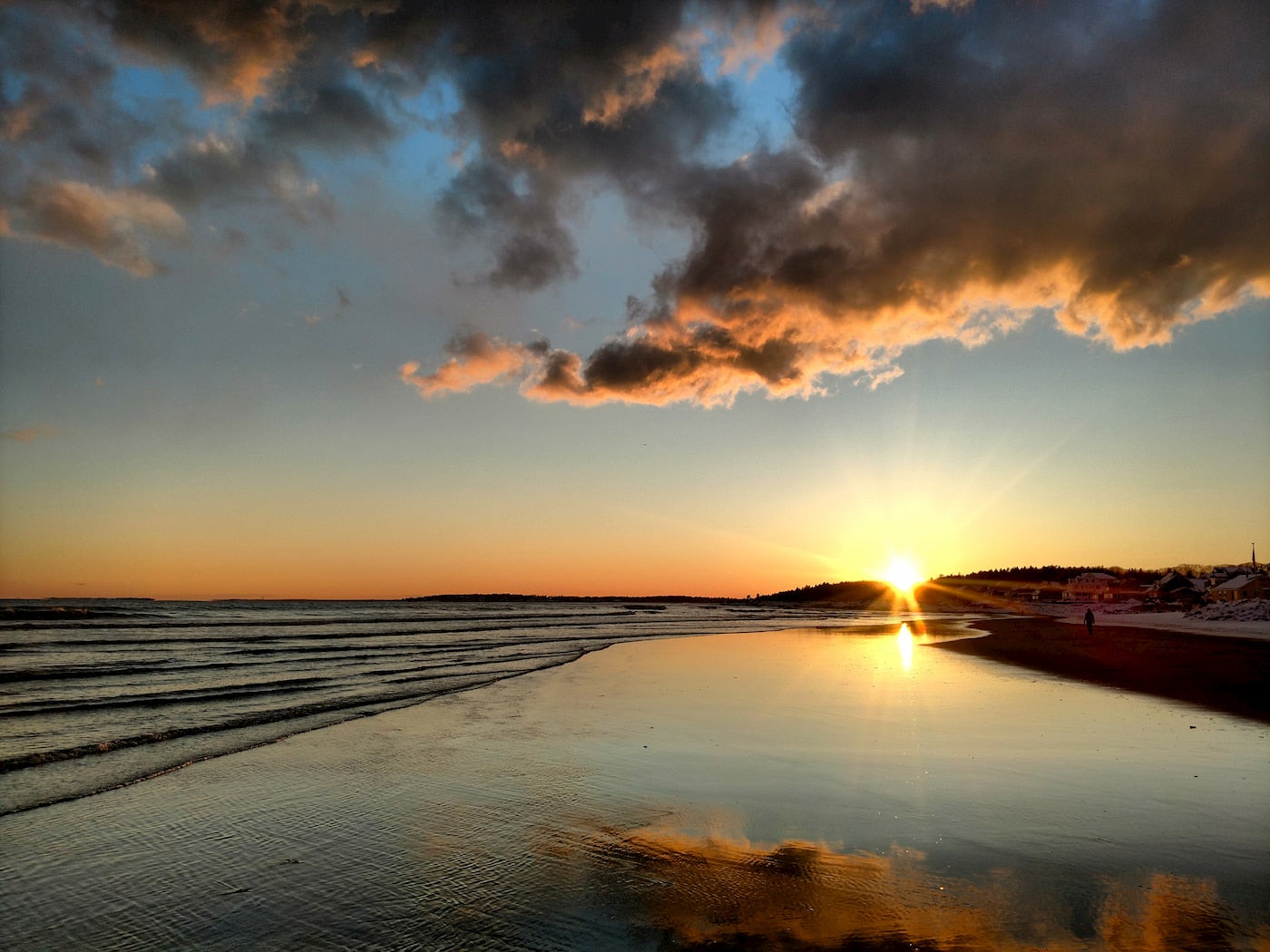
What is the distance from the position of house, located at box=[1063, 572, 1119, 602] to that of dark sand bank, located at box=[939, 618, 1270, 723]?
127m

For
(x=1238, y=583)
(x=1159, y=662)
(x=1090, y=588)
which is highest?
(x=1238, y=583)

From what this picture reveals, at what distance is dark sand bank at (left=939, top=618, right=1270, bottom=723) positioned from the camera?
675 inches

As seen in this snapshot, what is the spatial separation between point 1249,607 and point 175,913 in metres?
64.8

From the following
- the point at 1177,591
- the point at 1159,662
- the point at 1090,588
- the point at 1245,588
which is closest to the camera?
the point at 1159,662

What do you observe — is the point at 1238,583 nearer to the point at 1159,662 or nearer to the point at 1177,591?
the point at 1177,591

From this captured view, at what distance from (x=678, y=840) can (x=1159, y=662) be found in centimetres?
2717

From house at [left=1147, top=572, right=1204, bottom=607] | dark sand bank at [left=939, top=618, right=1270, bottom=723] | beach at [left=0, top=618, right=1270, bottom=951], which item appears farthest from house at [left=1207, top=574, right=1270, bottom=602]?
beach at [left=0, top=618, right=1270, bottom=951]

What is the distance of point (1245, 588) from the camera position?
81438 mm

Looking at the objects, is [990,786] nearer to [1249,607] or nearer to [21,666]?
[21,666]

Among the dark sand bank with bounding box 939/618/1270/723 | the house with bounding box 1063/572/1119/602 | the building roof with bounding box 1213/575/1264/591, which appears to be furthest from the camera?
the house with bounding box 1063/572/1119/602

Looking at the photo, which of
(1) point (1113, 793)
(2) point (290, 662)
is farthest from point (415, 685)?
(1) point (1113, 793)

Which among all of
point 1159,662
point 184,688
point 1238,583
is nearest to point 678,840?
point 184,688

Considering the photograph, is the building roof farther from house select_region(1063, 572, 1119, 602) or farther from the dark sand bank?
house select_region(1063, 572, 1119, 602)

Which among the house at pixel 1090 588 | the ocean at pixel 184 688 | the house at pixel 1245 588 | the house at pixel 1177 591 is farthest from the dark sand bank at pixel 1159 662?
the house at pixel 1090 588
